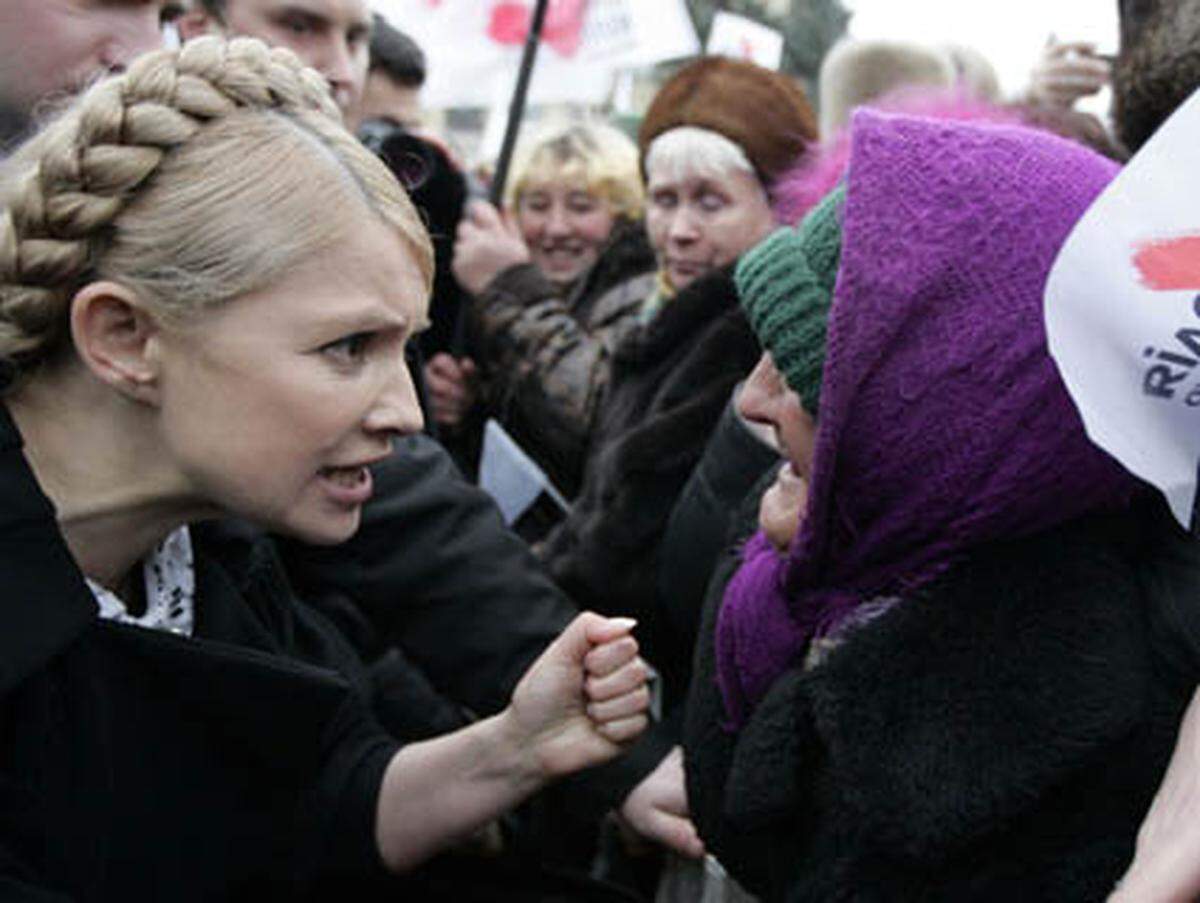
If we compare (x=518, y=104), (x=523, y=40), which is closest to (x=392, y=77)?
(x=518, y=104)

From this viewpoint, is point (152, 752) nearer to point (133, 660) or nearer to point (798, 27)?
point (133, 660)

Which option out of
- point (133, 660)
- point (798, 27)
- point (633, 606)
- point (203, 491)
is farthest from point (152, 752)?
point (798, 27)

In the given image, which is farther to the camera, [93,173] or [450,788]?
[450,788]

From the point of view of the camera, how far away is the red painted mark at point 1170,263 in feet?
3.61

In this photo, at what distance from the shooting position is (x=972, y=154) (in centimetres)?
145

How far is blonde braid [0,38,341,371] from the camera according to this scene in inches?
57.9

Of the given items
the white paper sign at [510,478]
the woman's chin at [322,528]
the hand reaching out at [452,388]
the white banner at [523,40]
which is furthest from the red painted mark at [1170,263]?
the white banner at [523,40]

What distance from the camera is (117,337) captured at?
1.52m

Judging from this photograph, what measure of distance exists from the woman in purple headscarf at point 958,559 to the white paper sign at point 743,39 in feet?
14.7

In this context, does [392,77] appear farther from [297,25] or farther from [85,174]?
[85,174]

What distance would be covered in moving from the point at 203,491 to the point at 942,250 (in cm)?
82

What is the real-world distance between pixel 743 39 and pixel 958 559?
16.1ft

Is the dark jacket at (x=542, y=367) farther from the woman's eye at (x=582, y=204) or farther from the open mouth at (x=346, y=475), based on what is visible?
the open mouth at (x=346, y=475)

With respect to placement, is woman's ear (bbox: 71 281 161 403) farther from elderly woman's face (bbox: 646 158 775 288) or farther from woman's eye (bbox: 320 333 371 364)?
elderly woman's face (bbox: 646 158 775 288)
